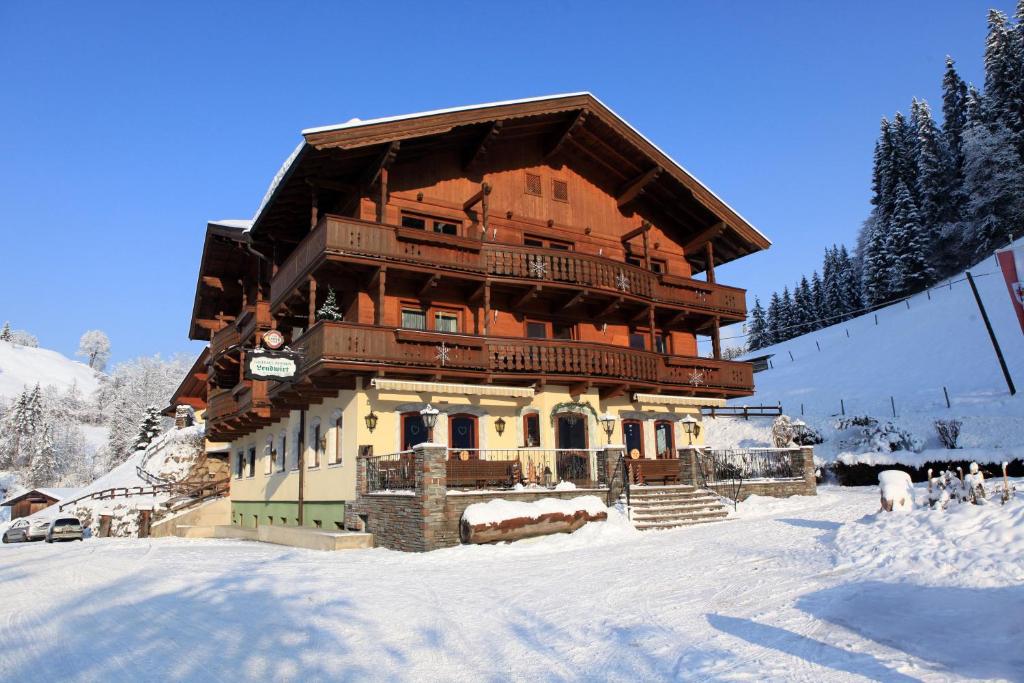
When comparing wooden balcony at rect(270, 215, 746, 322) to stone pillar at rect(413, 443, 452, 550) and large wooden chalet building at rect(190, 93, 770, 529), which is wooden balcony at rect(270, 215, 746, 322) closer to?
large wooden chalet building at rect(190, 93, 770, 529)

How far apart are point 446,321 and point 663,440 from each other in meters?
10.2

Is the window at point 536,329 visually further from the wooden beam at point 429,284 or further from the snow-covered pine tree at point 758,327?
the snow-covered pine tree at point 758,327

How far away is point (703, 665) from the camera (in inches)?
285

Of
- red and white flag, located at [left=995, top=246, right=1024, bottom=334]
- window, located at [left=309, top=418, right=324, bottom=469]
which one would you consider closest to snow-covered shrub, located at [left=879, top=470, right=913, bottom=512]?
red and white flag, located at [left=995, top=246, right=1024, bottom=334]

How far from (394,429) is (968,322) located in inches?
1832

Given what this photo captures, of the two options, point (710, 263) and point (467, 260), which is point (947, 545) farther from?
point (710, 263)

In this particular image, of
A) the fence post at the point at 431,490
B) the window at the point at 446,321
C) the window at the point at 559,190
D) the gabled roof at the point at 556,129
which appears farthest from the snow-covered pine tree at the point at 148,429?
the fence post at the point at 431,490

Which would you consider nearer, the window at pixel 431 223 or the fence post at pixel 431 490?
the fence post at pixel 431 490

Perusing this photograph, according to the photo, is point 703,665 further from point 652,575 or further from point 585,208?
point 585,208

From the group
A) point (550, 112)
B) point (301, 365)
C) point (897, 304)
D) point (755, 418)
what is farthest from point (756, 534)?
point (897, 304)

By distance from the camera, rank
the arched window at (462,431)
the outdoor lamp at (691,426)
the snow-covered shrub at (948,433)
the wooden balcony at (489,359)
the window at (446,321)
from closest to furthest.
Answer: the wooden balcony at (489,359), the arched window at (462,431), the window at (446,321), the outdoor lamp at (691,426), the snow-covered shrub at (948,433)

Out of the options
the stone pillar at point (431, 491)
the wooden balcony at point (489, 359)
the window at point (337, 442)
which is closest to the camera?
the stone pillar at point (431, 491)

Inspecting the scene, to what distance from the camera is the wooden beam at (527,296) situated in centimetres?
2373

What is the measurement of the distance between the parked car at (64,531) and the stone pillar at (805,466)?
32.7 meters
